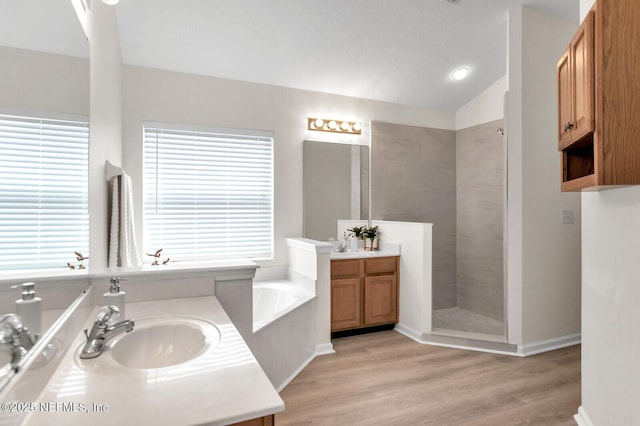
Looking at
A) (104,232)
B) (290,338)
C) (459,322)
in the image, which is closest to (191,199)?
(104,232)

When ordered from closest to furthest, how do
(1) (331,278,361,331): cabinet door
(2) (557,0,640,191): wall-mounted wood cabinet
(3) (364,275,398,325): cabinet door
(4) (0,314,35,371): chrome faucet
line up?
(4) (0,314,35,371): chrome faucet
(2) (557,0,640,191): wall-mounted wood cabinet
(1) (331,278,361,331): cabinet door
(3) (364,275,398,325): cabinet door

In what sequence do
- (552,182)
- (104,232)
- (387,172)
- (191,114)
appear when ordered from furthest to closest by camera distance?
(387,172)
(191,114)
(552,182)
(104,232)

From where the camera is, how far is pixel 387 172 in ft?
13.8

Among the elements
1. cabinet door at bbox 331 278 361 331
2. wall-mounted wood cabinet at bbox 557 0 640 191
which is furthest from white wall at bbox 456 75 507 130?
wall-mounted wood cabinet at bbox 557 0 640 191

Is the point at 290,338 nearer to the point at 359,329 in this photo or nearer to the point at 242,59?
the point at 359,329

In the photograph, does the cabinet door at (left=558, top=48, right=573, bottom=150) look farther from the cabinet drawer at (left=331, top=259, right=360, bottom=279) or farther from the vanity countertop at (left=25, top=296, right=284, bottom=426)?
the cabinet drawer at (left=331, top=259, right=360, bottom=279)

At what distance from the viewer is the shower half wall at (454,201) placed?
4.07m

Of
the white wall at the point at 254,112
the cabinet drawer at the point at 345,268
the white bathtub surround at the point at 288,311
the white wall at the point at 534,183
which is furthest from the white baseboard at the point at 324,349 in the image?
the white wall at the point at 534,183

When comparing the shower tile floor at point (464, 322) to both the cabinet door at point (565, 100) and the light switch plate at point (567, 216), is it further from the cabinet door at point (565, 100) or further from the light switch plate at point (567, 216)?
the cabinet door at point (565, 100)

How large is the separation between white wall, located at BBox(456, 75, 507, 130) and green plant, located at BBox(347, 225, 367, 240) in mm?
1947

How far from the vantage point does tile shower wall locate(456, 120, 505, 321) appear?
13.3ft

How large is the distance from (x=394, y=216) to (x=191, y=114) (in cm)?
249

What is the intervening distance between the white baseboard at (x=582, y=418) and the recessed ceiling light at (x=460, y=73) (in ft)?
10.5

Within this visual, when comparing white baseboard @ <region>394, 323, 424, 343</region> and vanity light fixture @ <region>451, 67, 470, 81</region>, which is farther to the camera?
vanity light fixture @ <region>451, 67, 470, 81</region>
